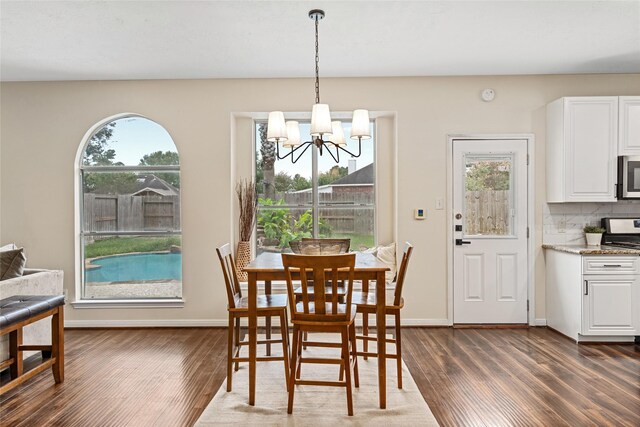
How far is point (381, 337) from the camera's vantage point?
2.71 meters

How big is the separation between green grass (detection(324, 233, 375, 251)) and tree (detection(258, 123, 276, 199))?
878 millimetres

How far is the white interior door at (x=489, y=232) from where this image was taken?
15.0 ft

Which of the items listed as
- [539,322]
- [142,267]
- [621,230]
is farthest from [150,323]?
[621,230]

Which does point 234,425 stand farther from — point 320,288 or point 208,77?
point 208,77

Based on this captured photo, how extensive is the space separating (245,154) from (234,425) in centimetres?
308

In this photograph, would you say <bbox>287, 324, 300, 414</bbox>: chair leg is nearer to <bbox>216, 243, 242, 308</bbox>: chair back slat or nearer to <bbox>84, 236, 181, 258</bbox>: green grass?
<bbox>216, 243, 242, 308</bbox>: chair back slat

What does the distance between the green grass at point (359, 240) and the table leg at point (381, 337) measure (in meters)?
2.18

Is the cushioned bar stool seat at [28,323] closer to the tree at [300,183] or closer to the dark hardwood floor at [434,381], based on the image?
the dark hardwood floor at [434,381]

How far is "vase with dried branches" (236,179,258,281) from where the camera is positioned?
15.4 ft

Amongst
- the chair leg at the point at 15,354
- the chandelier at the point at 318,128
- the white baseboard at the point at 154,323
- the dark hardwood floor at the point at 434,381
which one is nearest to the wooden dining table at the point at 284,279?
the dark hardwood floor at the point at 434,381

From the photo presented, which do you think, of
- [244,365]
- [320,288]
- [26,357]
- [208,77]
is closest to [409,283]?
[244,365]

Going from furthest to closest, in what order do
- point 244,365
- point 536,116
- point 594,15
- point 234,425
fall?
point 536,116 → point 244,365 → point 594,15 → point 234,425

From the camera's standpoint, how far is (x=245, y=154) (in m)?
4.90

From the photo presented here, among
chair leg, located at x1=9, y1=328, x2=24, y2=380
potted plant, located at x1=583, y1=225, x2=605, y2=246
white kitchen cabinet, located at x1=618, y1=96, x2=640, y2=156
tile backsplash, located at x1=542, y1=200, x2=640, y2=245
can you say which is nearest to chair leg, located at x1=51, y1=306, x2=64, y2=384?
chair leg, located at x1=9, y1=328, x2=24, y2=380
